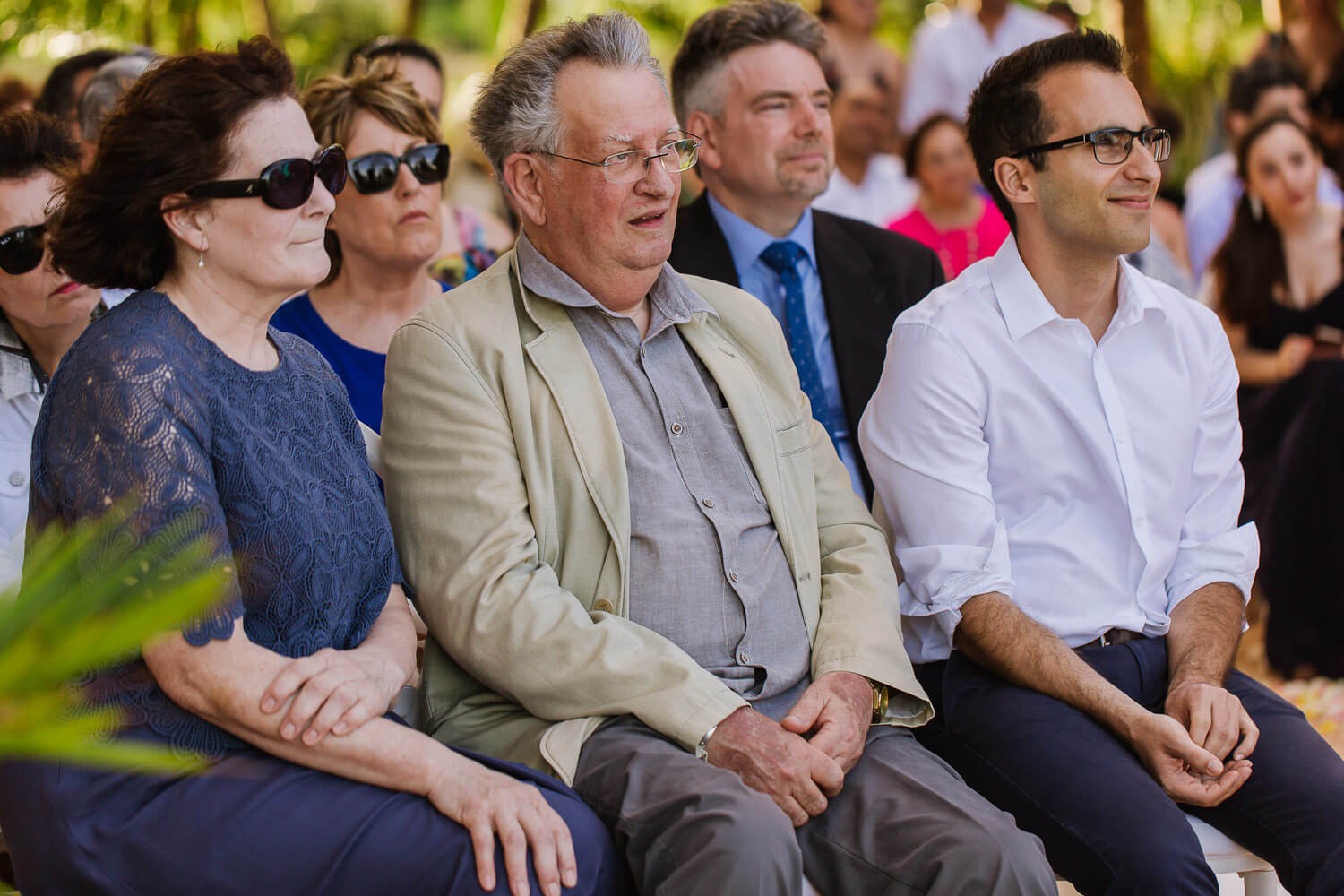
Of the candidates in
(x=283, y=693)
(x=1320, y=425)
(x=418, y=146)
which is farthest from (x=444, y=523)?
(x=1320, y=425)

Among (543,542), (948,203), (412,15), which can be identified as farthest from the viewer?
(412,15)

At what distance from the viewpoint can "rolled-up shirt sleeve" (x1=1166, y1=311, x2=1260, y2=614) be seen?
3.15 meters

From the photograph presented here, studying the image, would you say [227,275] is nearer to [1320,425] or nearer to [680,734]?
[680,734]

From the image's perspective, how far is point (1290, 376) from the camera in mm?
5555

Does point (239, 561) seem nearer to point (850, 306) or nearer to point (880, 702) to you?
point (880, 702)

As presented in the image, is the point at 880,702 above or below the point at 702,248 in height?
below

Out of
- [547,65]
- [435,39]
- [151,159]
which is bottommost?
[151,159]

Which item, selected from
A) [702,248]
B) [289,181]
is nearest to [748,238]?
[702,248]

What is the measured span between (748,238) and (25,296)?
75.5 inches

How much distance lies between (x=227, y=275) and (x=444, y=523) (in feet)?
1.96

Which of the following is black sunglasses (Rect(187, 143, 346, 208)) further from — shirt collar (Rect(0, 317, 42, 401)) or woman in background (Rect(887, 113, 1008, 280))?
woman in background (Rect(887, 113, 1008, 280))

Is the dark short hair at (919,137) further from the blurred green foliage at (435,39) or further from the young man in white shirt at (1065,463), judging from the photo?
the young man in white shirt at (1065,463)

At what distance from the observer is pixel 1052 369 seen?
10.2ft

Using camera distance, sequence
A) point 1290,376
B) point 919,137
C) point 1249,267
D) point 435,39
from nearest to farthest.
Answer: point 1290,376 → point 1249,267 → point 919,137 → point 435,39
